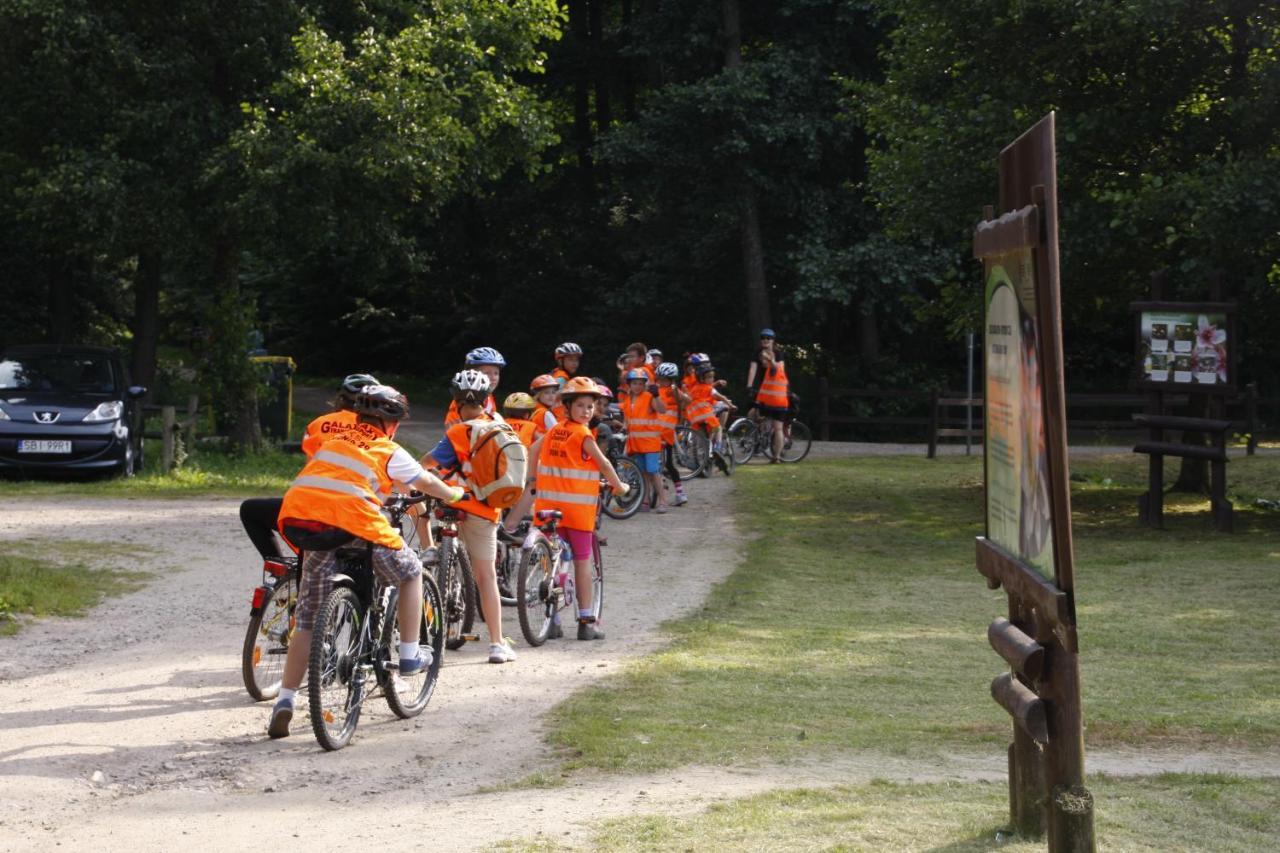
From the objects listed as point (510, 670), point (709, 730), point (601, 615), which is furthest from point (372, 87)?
point (709, 730)

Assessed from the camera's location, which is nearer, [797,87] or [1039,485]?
[1039,485]

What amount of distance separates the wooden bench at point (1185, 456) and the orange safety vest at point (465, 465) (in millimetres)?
10699

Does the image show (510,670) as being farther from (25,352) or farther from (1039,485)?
(25,352)

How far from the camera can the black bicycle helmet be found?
321 inches

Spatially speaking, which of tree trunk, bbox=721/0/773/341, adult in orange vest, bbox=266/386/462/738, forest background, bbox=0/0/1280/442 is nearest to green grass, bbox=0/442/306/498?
forest background, bbox=0/0/1280/442

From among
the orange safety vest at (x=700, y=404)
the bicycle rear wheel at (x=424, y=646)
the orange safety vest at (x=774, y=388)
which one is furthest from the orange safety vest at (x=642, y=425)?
the bicycle rear wheel at (x=424, y=646)

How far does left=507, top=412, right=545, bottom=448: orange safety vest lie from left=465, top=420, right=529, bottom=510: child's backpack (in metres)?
1.83

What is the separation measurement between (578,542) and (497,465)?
4.42 ft

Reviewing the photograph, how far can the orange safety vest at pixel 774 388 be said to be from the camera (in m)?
25.9

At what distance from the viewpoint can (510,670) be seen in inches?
399

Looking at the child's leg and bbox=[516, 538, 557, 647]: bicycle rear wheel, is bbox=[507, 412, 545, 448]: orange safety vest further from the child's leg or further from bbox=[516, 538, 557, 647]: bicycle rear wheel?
the child's leg

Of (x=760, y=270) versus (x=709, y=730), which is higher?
(x=760, y=270)

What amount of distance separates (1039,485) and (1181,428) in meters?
14.3

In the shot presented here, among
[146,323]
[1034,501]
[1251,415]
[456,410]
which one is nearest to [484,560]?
[456,410]
